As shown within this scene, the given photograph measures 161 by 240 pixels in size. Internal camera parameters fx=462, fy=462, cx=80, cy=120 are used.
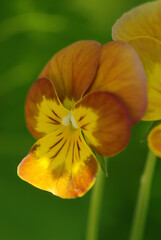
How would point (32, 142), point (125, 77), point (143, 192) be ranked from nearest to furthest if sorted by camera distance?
1. point (125, 77)
2. point (143, 192)
3. point (32, 142)

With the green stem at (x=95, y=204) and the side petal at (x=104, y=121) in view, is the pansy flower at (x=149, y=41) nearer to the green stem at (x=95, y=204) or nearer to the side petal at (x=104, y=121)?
the side petal at (x=104, y=121)

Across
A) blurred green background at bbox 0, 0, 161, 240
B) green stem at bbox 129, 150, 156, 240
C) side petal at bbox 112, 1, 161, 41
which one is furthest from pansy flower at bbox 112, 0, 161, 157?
blurred green background at bbox 0, 0, 161, 240

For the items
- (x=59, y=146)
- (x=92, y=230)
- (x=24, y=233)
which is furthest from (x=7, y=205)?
(x=59, y=146)

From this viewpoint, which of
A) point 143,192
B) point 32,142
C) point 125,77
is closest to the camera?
point 125,77

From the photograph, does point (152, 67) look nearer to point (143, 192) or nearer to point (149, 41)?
point (149, 41)

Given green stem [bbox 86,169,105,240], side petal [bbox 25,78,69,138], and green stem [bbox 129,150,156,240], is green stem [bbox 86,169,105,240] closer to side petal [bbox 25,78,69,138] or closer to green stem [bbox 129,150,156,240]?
green stem [bbox 129,150,156,240]

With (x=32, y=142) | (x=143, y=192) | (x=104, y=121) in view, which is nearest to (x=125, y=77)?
(x=104, y=121)

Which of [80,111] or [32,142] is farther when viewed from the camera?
[32,142]

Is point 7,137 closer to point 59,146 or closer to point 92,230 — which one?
point 92,230
